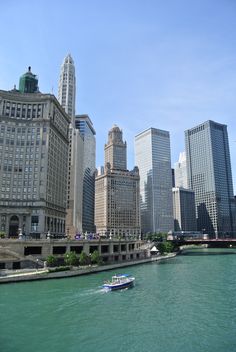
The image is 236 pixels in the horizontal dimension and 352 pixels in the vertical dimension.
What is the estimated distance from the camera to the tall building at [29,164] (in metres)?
141

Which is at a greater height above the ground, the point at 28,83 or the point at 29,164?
the point at 28,83

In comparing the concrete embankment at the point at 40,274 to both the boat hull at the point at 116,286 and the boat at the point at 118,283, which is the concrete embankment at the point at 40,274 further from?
the boat hull at the point at 116,286

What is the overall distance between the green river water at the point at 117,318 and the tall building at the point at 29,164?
6725cm

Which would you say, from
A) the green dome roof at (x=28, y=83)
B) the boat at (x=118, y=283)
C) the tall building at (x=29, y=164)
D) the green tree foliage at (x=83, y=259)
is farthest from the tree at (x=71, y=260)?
the green dome roof at (x=28, y=83)

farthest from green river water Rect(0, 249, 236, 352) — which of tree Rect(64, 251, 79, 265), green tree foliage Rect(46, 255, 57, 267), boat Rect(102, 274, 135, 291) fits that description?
tree Rect(64, 251, 79, 265)

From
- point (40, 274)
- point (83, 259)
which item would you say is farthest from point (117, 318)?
point (83, 259)

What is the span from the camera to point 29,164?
14700cm

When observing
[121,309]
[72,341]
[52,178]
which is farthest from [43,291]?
[52,178]

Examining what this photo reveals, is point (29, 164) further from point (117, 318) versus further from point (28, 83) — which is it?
point (117, 318)

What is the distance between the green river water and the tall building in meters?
67.2

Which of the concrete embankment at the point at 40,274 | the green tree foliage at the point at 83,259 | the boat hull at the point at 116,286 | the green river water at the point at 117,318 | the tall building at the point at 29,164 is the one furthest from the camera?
the tall building at the point at 29,164

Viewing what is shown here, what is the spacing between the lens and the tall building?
464 feet

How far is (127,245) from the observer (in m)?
161

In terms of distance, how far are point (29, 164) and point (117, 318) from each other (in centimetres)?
11024
